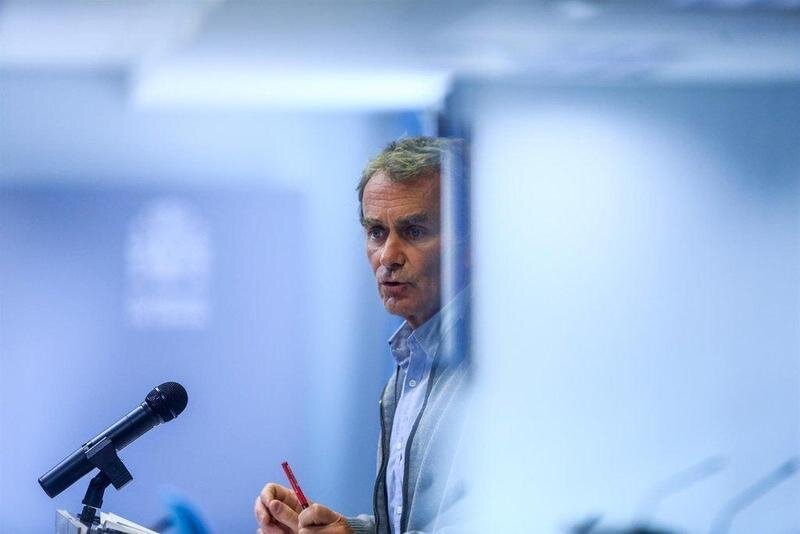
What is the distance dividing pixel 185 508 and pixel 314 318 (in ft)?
2.00

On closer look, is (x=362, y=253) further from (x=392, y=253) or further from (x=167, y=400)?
(x=167, y=400)

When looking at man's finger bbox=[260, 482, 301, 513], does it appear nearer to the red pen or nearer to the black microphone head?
the red pen

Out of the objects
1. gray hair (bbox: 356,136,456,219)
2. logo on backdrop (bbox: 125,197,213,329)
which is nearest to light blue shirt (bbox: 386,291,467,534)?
gray hair (bbox: 356,136,456,219)

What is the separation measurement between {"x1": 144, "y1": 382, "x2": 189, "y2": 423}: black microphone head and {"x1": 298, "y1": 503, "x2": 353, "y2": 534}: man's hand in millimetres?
422

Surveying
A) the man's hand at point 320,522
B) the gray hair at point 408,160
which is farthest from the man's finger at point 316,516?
the gray hair at point 408,160

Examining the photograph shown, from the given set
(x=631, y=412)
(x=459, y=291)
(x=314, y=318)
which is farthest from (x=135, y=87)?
(x=631, y=412)

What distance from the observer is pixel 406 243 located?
262 centimetres

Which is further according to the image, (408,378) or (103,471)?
(408,378)

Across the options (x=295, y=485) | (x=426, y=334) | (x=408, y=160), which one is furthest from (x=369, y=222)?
(x=295, y=485)

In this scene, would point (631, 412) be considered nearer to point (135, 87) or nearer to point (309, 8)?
point (309, 8)

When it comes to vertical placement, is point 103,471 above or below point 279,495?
above

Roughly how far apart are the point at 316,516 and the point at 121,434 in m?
0.52

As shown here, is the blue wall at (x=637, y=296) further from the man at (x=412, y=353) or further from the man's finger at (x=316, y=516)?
the man's finger at (x=316, y=516)

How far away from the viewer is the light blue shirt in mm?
2547
